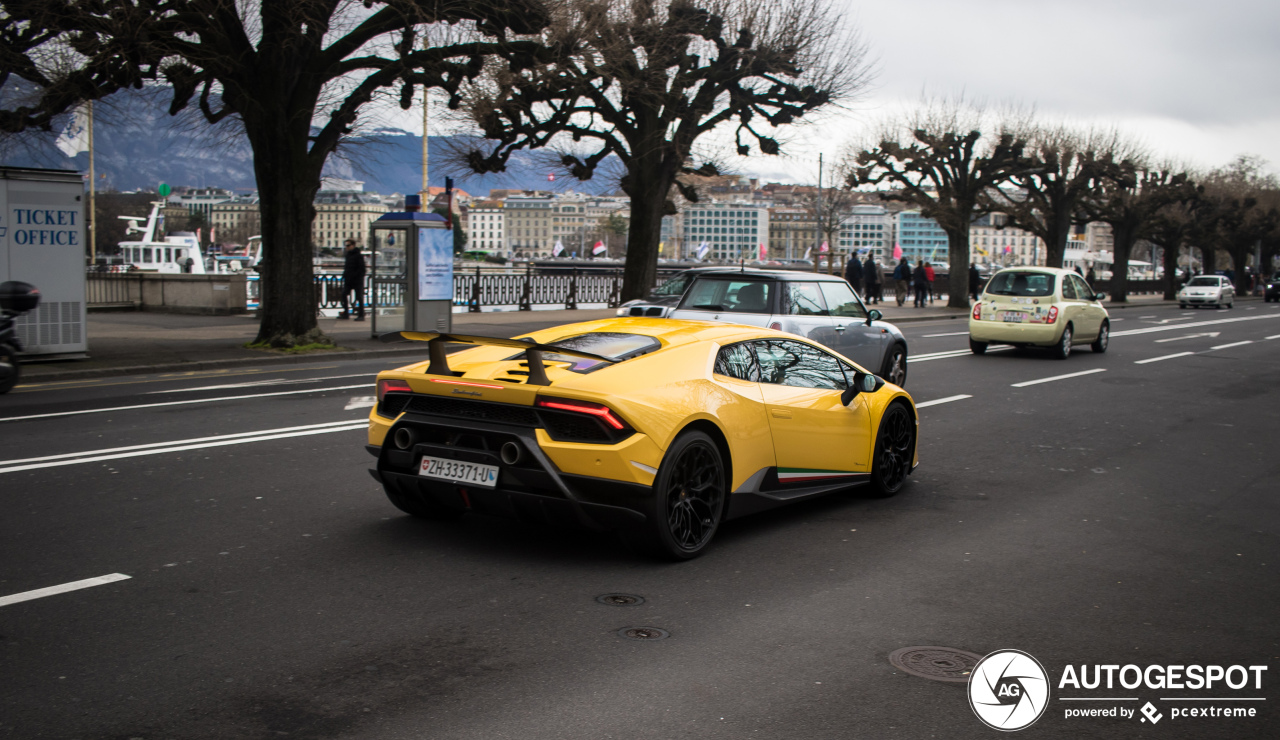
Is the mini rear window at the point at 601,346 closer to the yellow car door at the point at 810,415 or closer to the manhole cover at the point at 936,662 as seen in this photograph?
the yellow car door at the point at 810,415

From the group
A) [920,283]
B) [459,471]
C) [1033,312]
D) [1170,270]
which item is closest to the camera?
[459,471]

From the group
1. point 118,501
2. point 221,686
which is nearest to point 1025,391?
point 118,501

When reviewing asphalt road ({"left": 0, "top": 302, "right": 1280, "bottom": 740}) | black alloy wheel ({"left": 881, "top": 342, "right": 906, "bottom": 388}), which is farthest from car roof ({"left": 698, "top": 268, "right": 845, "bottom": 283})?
asphalt road ({"left": 0, "top": 302, "right": 1280, "bottom": 740})

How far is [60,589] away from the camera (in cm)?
486

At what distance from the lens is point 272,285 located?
17.9 meters

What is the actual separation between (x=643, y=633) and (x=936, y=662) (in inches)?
47.8

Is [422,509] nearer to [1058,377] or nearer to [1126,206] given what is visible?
[1058,377]

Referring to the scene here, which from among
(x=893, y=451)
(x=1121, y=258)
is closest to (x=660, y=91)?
(x=893, y=451)

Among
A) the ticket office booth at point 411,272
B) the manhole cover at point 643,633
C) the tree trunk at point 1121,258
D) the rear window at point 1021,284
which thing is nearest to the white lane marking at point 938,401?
the rear window at point 1021,284

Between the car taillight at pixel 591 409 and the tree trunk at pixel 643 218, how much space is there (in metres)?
23.2

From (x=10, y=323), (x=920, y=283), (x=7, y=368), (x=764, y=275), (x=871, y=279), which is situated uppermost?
(x=871, y=279)

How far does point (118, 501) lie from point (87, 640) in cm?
266

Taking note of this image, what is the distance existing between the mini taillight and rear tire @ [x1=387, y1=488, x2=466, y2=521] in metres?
0.55

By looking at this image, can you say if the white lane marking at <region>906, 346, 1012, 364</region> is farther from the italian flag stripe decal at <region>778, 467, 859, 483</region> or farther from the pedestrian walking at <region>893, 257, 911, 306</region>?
the pedestrian walking at <region>893, 257, 911, 306</region>
